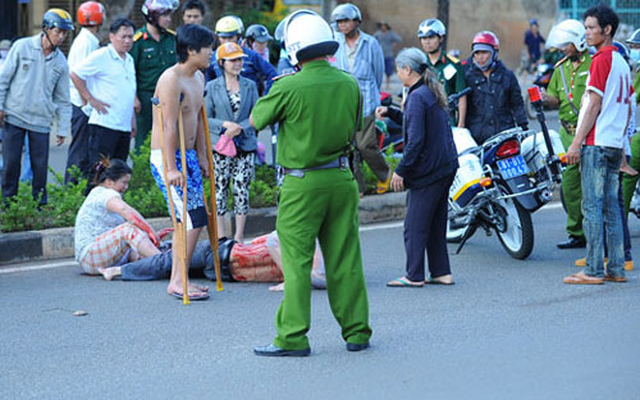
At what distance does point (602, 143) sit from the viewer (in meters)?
7.75

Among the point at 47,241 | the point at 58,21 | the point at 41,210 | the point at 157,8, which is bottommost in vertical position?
the point at 47,241

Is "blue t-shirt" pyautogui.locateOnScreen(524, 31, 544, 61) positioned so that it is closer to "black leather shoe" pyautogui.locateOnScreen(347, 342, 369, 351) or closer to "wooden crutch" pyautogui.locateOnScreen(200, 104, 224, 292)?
"wooden crutch" pyautogui.locateOnScreen(200, 104, 224, 292)

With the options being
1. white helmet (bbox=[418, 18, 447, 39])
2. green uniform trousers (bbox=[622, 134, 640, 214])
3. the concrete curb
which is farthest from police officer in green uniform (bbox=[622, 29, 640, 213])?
the concrete curb

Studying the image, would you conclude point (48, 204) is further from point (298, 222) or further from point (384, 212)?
point (298, 222)

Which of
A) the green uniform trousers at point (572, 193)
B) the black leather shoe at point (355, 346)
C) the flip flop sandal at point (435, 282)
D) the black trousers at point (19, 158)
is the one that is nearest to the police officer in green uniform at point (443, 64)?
the green uniform trousers at point (572, 193)

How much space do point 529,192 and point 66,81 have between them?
4.30 m

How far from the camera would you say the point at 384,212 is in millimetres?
11039

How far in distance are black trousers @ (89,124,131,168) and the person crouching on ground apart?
1.90m

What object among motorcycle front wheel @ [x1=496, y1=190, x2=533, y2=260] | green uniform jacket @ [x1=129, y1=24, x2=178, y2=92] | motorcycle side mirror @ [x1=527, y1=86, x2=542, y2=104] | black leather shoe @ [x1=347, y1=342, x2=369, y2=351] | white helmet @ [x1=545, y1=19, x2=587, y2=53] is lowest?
black leather shoe @ [x1=347, y1=342, x2=369, y2=351]

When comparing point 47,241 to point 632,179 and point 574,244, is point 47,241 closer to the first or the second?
point 574,244

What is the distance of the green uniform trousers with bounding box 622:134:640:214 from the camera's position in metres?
9.27

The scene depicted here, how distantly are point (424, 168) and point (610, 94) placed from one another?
1.35 meters

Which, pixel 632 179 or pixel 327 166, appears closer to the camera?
pixel 327 166

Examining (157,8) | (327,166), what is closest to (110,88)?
(157,8)
